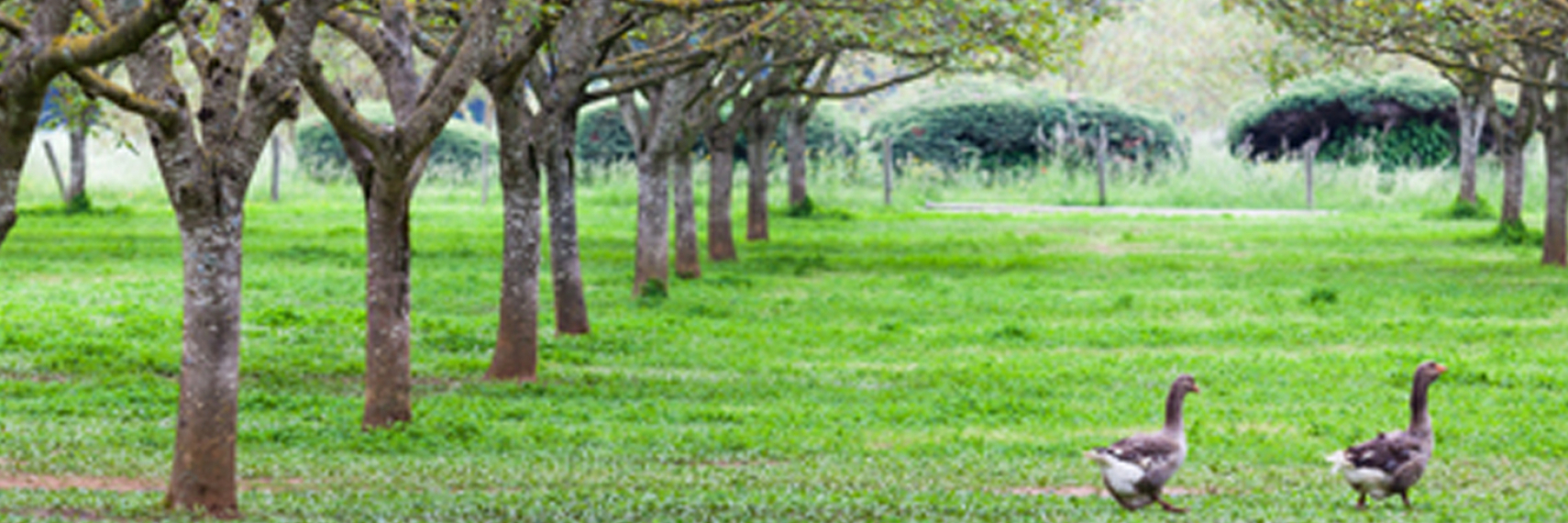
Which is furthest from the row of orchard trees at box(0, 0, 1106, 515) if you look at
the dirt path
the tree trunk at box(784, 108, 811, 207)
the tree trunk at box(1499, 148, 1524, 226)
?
the dirt path

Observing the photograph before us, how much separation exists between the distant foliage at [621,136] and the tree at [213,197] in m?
37.5

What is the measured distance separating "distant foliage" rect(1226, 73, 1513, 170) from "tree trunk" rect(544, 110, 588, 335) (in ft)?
103

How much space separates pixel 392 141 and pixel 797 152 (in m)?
25.3

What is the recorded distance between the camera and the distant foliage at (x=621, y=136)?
154 ft

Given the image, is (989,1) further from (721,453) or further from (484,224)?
(484,224)

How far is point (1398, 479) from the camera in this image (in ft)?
31.9

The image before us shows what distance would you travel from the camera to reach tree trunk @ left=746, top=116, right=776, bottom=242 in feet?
98.3

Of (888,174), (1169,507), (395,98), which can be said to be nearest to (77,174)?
(888,174)

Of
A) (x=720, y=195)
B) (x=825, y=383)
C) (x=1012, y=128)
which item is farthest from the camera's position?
(x=1012, y=128)

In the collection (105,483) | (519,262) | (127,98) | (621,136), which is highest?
(621,136)

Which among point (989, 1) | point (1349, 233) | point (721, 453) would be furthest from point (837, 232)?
point (721, 453)

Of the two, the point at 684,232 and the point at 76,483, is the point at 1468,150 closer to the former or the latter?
the point at 684,232

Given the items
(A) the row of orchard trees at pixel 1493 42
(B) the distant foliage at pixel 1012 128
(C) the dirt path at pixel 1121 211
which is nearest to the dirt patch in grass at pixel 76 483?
(A) the row of orchard trees at pixel 1493 42

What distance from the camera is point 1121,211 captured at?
1588 inches
